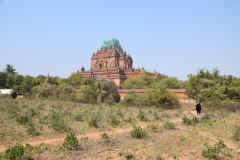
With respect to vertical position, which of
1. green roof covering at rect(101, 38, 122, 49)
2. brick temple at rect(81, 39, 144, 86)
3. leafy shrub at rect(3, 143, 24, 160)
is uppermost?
green roof covering at rect(101, 38, 122, 49)

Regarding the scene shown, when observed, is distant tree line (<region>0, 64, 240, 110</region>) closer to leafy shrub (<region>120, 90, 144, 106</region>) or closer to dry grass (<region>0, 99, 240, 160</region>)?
leafy shrub (<region>120, 90, 144, 106</region>)

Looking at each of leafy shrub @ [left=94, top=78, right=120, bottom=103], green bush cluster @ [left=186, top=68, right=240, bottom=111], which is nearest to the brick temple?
leafy shrub @ [left=94, top=78, right=120, bottom=103]

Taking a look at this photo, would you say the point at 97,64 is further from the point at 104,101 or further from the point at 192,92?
the point at 192,92

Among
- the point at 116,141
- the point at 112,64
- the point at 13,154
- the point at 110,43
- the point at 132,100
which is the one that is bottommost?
the point at 116,141

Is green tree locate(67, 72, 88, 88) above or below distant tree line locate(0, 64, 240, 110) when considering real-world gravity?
above

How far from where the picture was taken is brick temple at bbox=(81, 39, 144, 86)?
138 ft

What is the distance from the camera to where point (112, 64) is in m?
47.5

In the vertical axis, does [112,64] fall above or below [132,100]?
above

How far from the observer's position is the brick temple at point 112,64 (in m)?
42.0

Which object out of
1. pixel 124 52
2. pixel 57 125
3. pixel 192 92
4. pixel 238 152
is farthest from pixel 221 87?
pixel 124 52

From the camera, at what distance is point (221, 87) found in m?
18.9

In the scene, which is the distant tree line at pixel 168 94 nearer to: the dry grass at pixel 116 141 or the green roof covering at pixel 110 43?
the dry grass at pixel 116 141

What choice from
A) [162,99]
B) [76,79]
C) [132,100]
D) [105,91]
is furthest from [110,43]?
[162,99]

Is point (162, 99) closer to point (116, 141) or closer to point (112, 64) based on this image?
point (116, 141)
